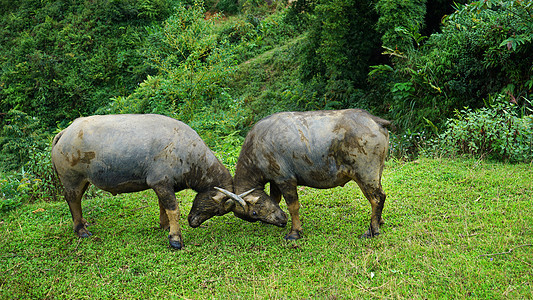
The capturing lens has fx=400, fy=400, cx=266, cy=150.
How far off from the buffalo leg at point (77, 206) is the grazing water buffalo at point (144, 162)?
0.05 feet

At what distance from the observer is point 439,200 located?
256 inches

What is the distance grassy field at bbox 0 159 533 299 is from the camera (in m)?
4.50

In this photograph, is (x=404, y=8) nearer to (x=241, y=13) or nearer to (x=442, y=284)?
(x=442, y=284)

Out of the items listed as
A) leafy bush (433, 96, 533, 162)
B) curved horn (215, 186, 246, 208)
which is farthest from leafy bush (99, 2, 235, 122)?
leafy bush (433, 96, 533, 162)

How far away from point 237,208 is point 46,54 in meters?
18.9

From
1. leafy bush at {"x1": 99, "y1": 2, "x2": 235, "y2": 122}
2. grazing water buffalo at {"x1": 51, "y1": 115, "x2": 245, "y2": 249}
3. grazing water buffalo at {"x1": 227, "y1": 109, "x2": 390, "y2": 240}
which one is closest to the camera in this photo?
grazing water buffalo at {"x1": 227, "y1": 109, "x2": 390, "y2": 240}

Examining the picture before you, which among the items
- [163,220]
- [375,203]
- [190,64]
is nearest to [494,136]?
[375,203]

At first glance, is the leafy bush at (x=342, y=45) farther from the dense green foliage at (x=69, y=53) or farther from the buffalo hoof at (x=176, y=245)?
the dense green foliage at (x=69, y=53)

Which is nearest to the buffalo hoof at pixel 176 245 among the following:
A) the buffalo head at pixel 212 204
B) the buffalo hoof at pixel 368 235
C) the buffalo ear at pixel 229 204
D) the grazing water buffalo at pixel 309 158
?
the buffalo head at pixel 212 204

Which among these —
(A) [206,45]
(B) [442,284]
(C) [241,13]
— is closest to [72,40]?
(C) [241,13]

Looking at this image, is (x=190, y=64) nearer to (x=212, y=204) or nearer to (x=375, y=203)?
(x=212, y=204)

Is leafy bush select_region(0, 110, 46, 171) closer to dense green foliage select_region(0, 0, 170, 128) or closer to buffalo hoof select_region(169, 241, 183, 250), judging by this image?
dense green foliage select_region(0, 0, 170, 128)

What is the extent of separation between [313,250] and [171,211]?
2.09m

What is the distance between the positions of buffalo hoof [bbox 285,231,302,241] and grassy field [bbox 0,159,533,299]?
4.8 inches
